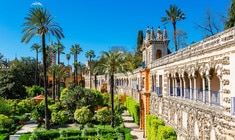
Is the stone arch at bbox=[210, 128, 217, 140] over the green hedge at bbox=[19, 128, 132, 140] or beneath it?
over

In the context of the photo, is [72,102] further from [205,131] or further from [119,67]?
[205,131]

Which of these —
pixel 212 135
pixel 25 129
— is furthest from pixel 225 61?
pixel 25 129

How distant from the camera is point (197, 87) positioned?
2019 cm

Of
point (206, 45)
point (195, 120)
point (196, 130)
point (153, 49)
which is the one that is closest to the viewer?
point (206, 45)

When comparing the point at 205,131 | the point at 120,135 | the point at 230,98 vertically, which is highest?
the point at 230,98

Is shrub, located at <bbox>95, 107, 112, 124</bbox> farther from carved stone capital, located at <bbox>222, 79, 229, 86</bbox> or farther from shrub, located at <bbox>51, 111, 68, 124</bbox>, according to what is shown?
carved stone capital, located at <bbox>222, 79, 229, 86</bbox>

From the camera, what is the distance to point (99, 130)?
33000 mm

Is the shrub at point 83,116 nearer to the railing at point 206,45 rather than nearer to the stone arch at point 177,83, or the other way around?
the stone arch at point 177,83

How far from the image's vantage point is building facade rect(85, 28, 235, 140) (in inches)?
514

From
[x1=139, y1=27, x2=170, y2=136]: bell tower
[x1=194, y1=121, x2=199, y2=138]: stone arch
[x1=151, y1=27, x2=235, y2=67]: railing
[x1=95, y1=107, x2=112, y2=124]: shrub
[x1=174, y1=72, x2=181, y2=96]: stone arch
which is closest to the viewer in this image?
[x1=151, y1=27, x2=235, y2=67]: railing

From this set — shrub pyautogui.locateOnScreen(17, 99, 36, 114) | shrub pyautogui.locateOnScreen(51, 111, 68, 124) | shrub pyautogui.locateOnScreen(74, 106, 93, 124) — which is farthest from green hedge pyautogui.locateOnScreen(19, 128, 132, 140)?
shrub pyautogui.locateOnScreen(17, 99, 36, 114)

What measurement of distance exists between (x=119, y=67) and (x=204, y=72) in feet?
69.0

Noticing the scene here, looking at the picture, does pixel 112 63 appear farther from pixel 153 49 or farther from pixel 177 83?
pixel 177 83

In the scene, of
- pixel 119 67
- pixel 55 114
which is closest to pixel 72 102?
pixel 55 114
